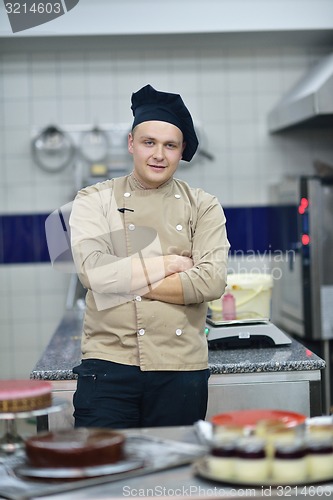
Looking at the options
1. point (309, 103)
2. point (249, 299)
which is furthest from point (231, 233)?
point (249, 299)

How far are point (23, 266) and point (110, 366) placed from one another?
3595mm

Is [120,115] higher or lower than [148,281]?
higher

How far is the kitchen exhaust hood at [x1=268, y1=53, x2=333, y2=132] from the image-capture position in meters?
4.73

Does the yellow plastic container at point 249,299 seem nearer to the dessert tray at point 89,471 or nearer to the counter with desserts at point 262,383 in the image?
the counter with desserts at point 262,383

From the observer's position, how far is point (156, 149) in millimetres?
2391

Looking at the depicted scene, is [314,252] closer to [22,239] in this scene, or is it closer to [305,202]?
[305,202]

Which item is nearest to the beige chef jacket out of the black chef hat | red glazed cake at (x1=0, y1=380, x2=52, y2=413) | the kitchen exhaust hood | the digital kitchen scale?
the black chef hat

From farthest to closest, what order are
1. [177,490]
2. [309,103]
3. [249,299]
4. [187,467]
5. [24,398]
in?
[309,103] → [249,299] → [24,398] → [187,467] → [177,490]

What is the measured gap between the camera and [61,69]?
5.76 m

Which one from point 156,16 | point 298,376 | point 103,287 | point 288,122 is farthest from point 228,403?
point 156,16

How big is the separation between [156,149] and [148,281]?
1.21 feet

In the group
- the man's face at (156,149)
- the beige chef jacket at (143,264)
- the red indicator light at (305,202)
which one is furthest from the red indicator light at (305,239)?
the man's face at (156,149)

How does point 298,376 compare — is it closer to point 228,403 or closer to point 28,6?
point 228,403

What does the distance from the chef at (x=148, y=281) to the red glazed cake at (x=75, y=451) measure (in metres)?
0.72
